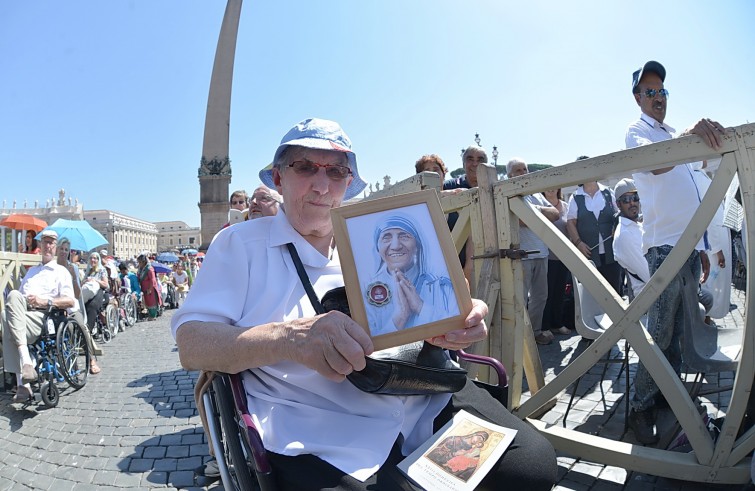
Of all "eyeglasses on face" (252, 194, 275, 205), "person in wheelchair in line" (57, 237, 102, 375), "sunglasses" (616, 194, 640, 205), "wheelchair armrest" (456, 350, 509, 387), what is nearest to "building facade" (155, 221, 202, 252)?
"person in wheelchair in line" (57, 237, 102, 375)

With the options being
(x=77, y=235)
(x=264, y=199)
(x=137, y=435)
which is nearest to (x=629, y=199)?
(x=264, y=199)

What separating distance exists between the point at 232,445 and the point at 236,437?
1.3 inches

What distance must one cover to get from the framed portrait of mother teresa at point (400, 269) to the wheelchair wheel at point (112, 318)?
9.69m

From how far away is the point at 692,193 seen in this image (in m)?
2.76

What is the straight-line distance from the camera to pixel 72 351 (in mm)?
5352

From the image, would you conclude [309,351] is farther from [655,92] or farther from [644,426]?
[655,92]

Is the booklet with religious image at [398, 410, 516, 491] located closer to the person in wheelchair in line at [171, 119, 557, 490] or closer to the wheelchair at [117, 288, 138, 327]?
the person in wheelchair in line at [171, 119, 557, 490]

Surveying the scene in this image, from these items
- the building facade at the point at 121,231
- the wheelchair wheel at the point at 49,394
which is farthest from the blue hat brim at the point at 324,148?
the building facade at the point at 121,231

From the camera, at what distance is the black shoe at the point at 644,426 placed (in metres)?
2.77

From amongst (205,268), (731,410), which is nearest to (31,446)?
(205,268)

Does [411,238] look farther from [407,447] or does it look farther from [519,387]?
[519,387]

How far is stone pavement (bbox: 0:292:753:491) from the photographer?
2936 millimetres

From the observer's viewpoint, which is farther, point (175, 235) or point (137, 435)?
point (175, 235)

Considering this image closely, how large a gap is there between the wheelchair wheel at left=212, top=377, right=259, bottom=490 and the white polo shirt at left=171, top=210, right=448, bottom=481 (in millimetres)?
73
